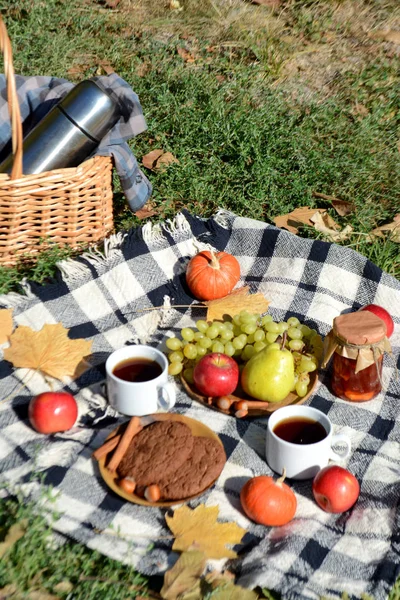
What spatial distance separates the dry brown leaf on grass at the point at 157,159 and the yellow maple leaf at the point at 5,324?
4.36 feet

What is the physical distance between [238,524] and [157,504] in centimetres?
23

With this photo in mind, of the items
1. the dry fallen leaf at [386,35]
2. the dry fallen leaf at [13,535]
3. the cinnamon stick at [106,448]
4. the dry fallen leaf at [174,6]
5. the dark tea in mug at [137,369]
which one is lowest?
the dry fallen leaf at [13,535]

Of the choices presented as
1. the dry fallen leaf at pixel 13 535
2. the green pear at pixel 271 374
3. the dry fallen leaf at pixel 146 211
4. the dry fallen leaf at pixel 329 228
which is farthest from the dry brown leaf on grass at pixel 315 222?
the dry fallen leaf at pixel 13 535

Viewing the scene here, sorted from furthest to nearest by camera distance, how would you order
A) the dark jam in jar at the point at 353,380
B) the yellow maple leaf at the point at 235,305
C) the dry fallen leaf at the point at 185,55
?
the dry fallen leaf at the point at 185,55
the yellow maple leaf at the point at 235,305
the dark jam in jar at the point at 353,380

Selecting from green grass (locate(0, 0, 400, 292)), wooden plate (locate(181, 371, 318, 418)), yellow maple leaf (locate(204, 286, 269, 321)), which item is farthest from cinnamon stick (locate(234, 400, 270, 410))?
green grass (locate(0, 0, 400, 292))

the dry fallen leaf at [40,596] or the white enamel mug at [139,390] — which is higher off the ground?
the white enamel mug at [139,390]

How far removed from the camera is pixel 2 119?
3.02 metres

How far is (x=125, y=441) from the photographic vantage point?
78.6 inches

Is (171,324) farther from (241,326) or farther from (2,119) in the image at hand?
(2,119)

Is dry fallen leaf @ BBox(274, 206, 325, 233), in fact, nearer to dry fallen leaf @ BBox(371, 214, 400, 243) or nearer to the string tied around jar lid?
dry fallen leaf @ BBox(371, 214, 400, 243)

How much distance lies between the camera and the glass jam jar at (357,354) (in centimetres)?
218

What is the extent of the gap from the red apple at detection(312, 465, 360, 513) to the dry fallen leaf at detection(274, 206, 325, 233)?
1.53m

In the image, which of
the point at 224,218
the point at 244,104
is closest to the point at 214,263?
the point at 224,218

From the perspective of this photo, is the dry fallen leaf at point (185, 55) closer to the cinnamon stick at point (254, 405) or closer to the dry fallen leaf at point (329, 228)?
the dry fallen leaf at point (329, 228)
